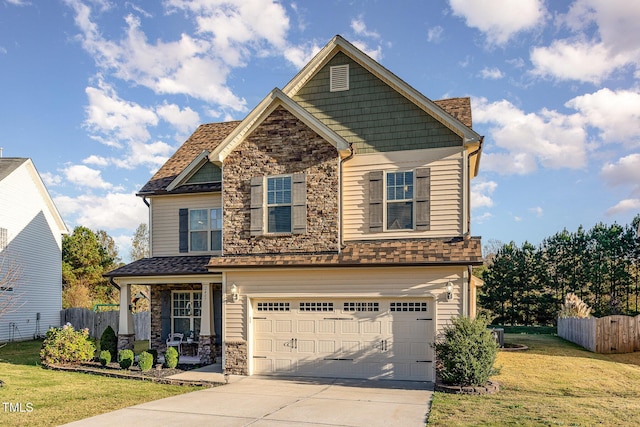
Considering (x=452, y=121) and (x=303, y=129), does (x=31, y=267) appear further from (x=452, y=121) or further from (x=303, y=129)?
(x=452, y=121)

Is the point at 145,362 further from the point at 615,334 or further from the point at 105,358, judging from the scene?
the point at 615,334

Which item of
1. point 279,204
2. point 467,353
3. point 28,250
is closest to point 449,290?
point 467,353

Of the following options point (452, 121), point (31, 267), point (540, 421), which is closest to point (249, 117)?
point (452, 121)

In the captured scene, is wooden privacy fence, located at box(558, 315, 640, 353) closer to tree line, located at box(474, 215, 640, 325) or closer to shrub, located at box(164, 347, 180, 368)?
tree line, located at box(474, 215, 640, 325)

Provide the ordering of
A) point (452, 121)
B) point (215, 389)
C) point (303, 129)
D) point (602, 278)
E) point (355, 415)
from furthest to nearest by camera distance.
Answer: point (602, 278)
point (303, 129)
point (452, 121)
point (215, 389)
point (355, 415)

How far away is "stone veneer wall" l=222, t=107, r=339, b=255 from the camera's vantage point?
13828mm

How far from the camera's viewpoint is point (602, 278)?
3331 cm

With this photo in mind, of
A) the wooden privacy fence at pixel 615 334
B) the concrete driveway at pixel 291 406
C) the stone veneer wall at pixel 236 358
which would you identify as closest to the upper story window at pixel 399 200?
the concrete driveway at pixel 291 406

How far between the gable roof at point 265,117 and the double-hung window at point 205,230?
2.68 metres

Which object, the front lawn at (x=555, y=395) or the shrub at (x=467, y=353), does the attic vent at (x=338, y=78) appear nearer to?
the shrub at (x=467, y=353)

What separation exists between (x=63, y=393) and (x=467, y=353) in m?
9.41

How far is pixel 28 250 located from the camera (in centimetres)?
2550

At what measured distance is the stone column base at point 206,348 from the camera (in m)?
15.5

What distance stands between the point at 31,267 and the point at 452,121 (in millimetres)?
22461
